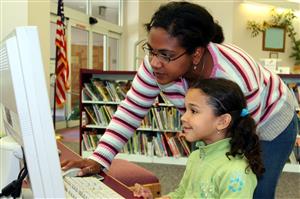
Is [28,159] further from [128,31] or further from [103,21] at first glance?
[128,31]

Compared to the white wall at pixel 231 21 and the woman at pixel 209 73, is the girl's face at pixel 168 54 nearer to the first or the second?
the woman at pixel 209 73

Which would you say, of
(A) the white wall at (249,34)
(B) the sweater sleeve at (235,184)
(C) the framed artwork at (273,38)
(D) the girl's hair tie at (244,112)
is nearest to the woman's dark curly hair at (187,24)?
(D) the girl's hair tie at (244,112)

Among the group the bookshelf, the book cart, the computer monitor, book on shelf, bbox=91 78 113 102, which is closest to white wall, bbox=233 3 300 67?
the bookshelf

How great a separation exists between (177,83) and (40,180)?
2.50ft

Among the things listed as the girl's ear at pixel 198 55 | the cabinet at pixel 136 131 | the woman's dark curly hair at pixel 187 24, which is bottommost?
the cabinet at pixel 136 131

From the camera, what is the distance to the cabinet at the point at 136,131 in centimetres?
407

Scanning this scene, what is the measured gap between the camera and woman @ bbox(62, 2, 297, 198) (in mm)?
1078

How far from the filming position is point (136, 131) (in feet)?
13.6

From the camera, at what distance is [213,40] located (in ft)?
3.84

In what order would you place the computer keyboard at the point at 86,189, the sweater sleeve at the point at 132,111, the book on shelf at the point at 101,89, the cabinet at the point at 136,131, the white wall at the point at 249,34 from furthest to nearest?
1. the white wall at the point at 249,34
2. the book on shelf at the point at 101,89
3. the cabinet at the point at 136,131
4. the sweater sleeve at the point at 132,111
5. the computer keyboard at the point at 86,189

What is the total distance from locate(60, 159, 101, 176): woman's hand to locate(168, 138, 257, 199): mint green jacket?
26 cm

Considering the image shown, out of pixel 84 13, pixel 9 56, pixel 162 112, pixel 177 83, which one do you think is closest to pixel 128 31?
pixel 84 13

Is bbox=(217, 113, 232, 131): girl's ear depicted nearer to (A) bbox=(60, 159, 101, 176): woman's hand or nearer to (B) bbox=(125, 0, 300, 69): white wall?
(A) bbox=(60, 159, 101, 176): woman's hand

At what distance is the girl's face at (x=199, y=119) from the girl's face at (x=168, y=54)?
0.31 feet
